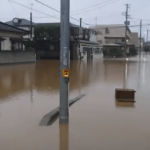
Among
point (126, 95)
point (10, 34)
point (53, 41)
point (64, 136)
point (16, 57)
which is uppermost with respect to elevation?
point (10, 34)

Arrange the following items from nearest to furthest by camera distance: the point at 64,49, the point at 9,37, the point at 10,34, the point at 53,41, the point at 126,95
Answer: the point at 64,49, the point at 126,95, the point at 9,37, the point at 10,34, the point at 53,41

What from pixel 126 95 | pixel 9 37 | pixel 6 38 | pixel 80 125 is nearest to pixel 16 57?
pixel 6 38

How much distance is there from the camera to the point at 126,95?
33.9 feet

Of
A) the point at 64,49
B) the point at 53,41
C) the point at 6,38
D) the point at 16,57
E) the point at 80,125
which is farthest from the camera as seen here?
the point at 53,41

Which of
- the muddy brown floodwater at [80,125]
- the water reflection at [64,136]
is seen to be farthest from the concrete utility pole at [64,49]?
the muddy brown floodwater at [80,125]

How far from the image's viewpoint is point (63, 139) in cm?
586

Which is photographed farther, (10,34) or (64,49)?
(10,34)

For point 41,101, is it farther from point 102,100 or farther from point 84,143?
point 84,143

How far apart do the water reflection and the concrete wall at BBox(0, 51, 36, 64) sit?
22344 mm

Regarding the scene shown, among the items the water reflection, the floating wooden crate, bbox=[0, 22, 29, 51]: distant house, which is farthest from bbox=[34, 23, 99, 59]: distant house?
the water reflection

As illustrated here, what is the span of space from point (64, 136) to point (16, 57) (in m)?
25.4

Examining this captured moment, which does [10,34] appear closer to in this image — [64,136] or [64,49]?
[64,49]

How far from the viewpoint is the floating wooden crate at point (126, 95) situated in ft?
33.4

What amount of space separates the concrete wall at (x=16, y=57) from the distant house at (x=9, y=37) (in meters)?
1.89
